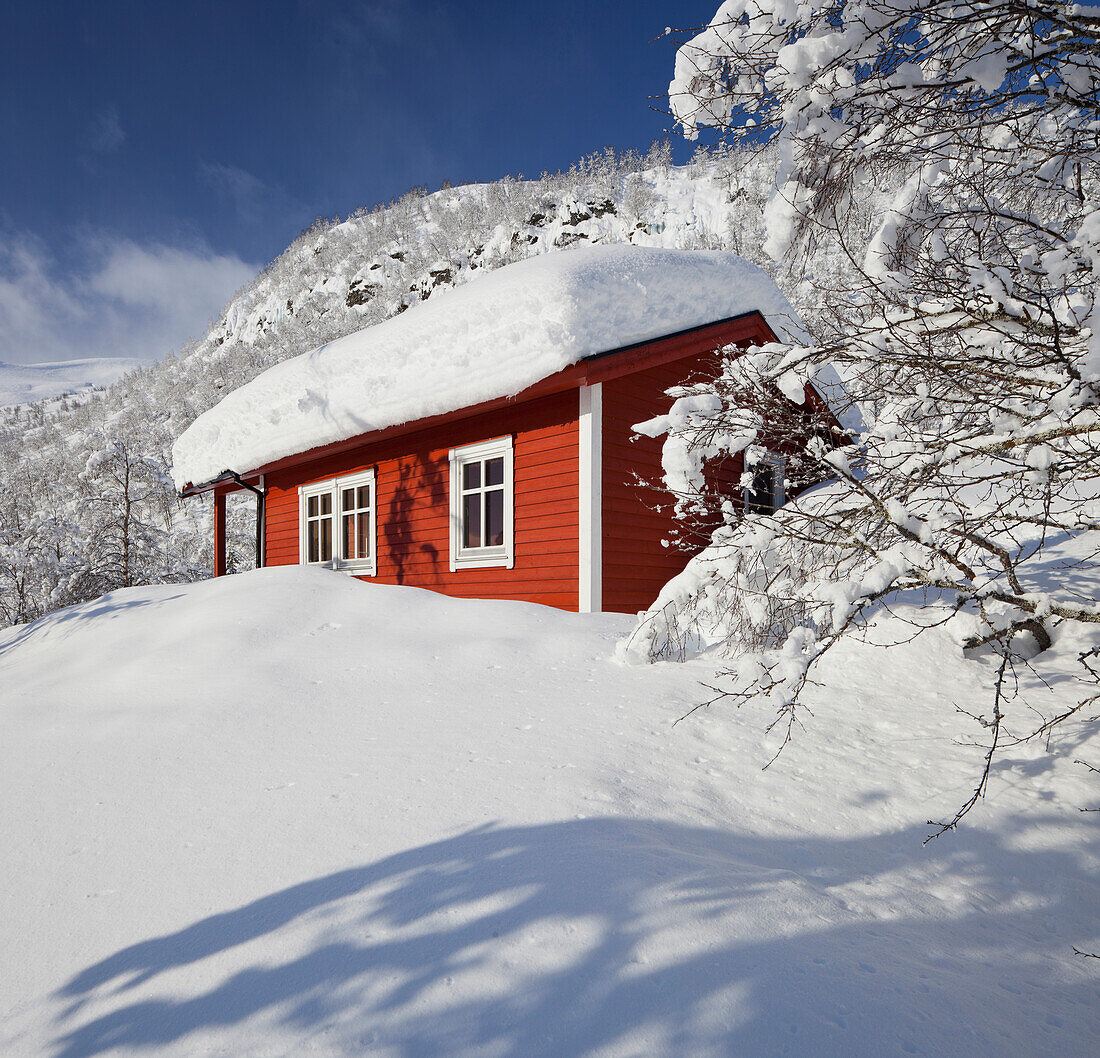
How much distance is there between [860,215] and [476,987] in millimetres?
4453

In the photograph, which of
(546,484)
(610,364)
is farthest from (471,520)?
(610,364)

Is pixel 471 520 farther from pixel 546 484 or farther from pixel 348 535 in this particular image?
pixel 348 535

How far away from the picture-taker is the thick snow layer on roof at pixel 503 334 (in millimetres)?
6703

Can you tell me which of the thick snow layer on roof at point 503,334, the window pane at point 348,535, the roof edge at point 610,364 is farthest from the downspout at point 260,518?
the window pane at point 348,535

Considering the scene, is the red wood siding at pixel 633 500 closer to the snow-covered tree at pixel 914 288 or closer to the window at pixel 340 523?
the snow-covered tree at pixel 914 288

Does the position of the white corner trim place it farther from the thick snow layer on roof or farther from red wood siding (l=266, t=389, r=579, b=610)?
the thick snow layer on roof

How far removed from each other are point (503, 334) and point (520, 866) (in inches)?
223

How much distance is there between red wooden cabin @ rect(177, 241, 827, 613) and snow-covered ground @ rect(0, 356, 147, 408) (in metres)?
127

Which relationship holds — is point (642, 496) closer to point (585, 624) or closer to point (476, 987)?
point (585, 624)

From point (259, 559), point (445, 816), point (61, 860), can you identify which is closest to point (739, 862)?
point (445, 816)

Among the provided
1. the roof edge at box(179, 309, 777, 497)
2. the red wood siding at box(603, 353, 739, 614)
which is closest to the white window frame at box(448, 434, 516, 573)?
the roof edge at box(179, 309, 777, 497)

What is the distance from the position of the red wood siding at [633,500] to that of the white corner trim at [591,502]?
0.38 ft

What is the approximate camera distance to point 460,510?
868cm

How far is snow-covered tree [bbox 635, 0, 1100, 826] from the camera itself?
8.92 feet
